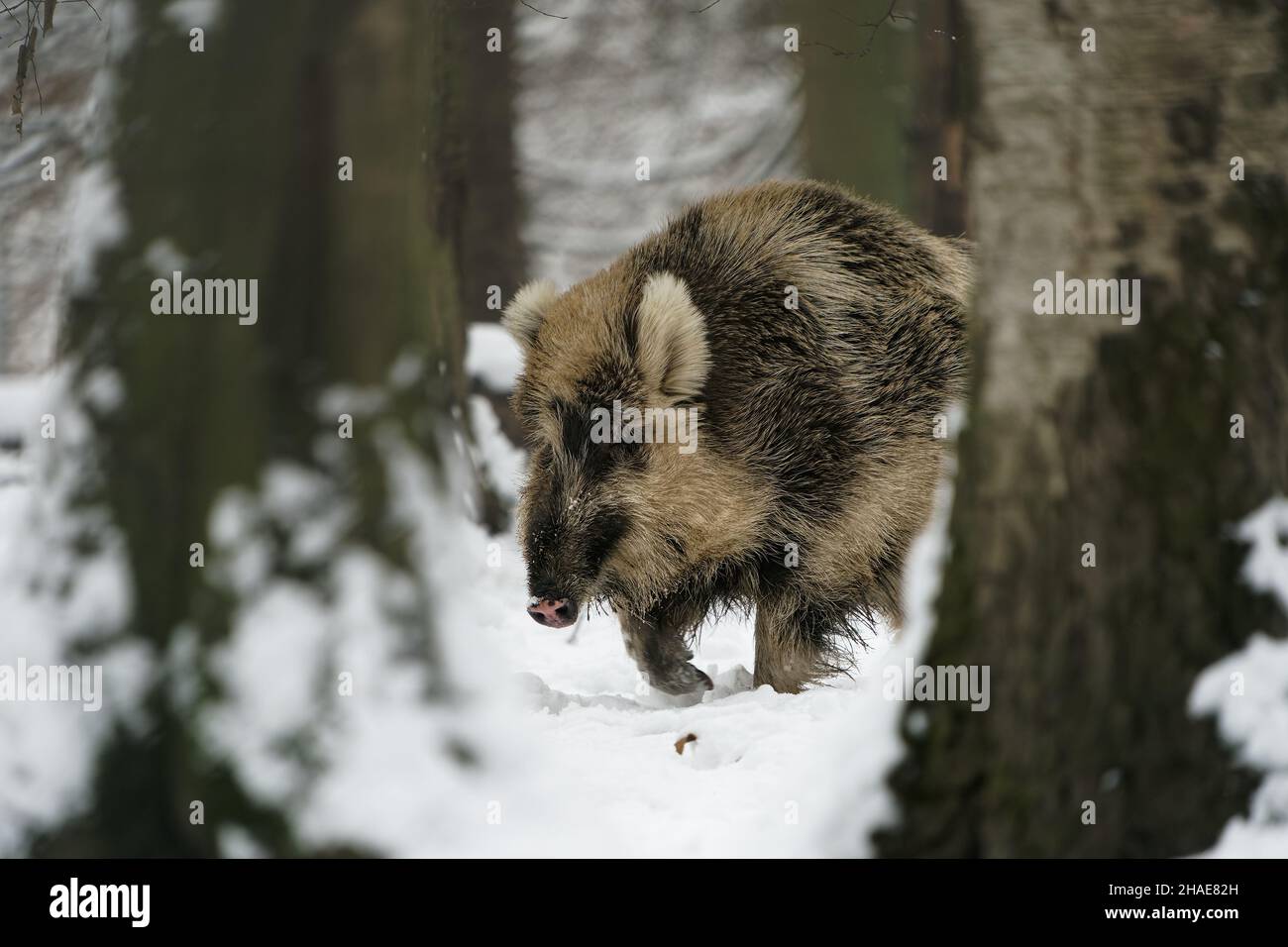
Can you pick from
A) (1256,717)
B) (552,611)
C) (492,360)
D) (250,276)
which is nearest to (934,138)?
(492,360)

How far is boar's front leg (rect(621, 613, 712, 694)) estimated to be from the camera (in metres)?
5.90

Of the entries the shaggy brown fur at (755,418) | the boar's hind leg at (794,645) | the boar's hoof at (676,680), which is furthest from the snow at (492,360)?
the boar's hind leg at (794,645)

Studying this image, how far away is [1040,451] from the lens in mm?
3342

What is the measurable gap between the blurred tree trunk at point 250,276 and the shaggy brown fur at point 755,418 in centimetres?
135

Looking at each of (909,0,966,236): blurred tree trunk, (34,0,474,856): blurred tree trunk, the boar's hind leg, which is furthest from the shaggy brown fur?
(909,0,966,236): blurred tree trunk

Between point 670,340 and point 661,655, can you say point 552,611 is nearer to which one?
point 661,655

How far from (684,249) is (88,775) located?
3444mm

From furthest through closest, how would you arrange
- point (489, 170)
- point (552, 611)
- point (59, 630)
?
point (489, 170) → point (552, 611) → point (59, 630)

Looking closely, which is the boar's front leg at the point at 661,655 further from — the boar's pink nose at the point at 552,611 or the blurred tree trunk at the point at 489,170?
the blurred tree trunk at the point at 489,170

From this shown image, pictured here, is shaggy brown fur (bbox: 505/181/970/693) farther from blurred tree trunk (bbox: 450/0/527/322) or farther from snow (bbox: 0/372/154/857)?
blurred tree trunk (bbox: 450/0/527/322)

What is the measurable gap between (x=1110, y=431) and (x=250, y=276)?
8.81ft

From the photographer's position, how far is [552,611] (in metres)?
5.04
